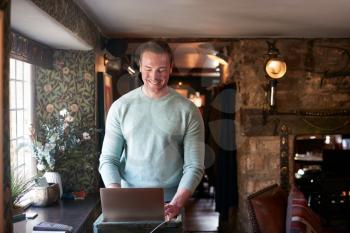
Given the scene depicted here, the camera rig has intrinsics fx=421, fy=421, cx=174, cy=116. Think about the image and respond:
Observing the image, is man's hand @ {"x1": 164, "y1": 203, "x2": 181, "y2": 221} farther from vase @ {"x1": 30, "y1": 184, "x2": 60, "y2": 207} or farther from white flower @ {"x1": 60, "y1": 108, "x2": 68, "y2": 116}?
white flower @ {"x1": 60, "y1": 108, "x2": 68, "y2": 116}

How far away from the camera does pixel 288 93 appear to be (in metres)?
4.39

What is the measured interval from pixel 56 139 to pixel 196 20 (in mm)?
1423

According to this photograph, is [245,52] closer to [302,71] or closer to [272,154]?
[302,71]

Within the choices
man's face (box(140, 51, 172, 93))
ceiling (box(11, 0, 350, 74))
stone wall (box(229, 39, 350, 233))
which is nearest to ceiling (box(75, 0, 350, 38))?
ceiling (box(11, 0, 350, 74))

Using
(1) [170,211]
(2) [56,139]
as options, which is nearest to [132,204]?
(1) [170,211]

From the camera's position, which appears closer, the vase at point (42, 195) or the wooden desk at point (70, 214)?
the wooden desk at point (70, 214)

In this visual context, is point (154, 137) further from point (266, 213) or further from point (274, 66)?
point (274, 66)

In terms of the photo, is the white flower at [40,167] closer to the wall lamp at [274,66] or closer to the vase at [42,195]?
the vase at [42,195]

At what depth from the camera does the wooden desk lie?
7.93 ft

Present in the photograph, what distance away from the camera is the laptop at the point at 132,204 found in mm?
1385

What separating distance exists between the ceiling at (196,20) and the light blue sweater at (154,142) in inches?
28.7

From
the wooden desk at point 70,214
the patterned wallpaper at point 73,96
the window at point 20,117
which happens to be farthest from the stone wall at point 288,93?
the window at point 20,117

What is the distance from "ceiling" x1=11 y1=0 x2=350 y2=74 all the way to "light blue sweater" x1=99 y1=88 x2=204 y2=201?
0.73m

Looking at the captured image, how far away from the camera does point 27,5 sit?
1.92 metres
